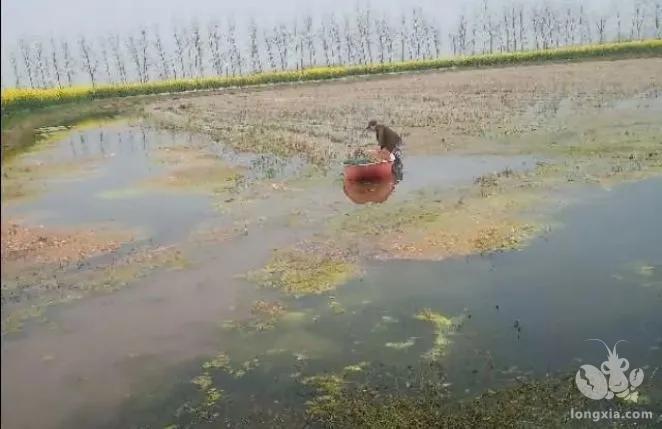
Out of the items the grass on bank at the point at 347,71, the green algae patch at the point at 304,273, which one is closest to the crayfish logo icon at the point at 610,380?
the green algae patch at the point at 304,273

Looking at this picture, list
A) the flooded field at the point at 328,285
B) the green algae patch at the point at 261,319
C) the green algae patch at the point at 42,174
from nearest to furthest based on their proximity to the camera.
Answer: the flooded field at the point at 328,285 → the green algae patch at the point at 261,319 → the green algae patch at the point at 42,174

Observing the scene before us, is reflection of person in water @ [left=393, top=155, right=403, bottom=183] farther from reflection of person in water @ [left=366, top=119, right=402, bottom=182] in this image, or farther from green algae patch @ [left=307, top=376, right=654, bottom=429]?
green algae patch @ [left=307, top=376, right=654, bottom=429]

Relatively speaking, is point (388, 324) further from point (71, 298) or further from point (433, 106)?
point (433, 106)

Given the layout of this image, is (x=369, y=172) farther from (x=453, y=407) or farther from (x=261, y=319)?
(x=453, y=407)

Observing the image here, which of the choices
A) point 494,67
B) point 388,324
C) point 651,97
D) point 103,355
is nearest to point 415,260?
point 388,324

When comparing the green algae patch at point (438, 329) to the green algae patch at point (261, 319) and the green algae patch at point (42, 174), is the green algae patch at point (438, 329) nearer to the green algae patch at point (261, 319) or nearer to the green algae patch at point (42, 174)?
the green algae patch at point (261, 319)

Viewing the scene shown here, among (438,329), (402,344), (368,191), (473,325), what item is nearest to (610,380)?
(473,325)

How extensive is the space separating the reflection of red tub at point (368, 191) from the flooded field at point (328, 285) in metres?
0.10

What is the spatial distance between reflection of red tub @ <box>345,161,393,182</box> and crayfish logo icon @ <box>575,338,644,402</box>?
971cm

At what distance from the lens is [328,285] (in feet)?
36.5

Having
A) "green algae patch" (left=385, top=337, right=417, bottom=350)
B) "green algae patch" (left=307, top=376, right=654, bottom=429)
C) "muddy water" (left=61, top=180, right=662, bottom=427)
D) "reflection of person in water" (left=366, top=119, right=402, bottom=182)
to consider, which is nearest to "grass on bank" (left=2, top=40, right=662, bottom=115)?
"reflection of person in water" (left=366, top=119, right=402, bottom=182)

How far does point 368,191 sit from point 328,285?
610 cm

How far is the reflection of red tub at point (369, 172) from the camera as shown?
17.0 m

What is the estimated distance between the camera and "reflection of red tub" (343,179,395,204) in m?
16.2
